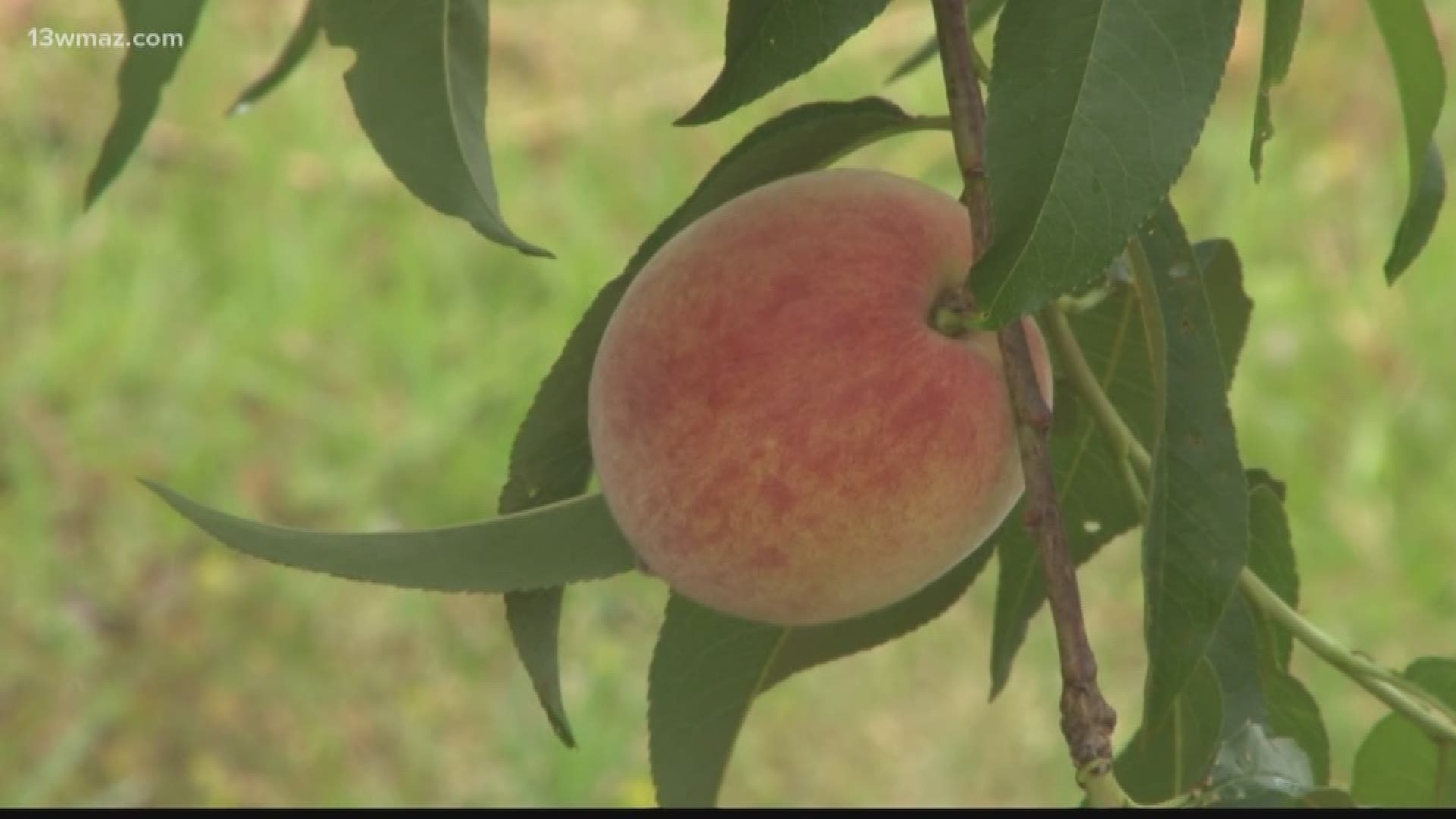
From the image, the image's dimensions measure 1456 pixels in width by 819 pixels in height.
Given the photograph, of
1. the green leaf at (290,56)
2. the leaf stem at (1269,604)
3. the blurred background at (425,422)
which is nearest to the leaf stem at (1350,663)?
the leaf stem at (1269,604)

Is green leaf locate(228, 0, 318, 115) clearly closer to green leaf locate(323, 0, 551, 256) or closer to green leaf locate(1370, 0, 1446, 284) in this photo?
green leaf locate(323, 0, 551, 256)

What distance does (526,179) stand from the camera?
9.02ft

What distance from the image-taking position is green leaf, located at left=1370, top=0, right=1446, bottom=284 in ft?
2.66

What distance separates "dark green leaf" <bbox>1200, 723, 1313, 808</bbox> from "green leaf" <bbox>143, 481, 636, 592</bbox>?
0.26 metres

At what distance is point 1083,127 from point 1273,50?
0.10 m

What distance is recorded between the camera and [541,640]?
2.74 feet

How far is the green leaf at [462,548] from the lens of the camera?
2.50ft

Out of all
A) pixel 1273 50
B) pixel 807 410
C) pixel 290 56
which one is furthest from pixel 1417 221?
pixel 290 56

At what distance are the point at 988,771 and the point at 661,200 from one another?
937 mm

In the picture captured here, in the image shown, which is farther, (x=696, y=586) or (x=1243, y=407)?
(x=1243, y=407)

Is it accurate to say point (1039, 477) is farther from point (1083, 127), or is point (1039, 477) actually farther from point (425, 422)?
point (425, 422)

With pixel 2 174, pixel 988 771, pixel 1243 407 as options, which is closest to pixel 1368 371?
pixel 1243 407

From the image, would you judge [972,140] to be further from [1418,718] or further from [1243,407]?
[1243,407]

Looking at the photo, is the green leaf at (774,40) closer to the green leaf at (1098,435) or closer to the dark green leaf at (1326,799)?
the green leaf at (1098,435)
